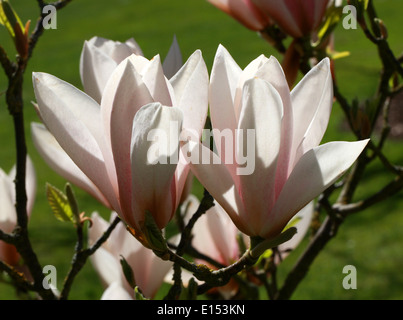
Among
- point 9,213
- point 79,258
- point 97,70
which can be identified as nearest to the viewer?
point 97,70

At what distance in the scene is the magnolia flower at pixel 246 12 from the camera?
0.78 m

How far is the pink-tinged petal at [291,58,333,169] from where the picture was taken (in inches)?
19.3

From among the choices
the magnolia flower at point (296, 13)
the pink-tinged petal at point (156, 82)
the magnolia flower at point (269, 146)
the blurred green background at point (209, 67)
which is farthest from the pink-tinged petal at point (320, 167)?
the blurred green background at point (209, 67)

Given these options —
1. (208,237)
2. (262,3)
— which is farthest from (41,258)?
(262,3)

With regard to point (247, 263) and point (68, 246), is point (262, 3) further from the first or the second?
point (68, 246)

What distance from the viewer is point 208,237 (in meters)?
0.84

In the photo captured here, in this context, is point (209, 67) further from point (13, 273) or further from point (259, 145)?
point (259, 145)

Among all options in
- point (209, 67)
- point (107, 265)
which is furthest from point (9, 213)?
point (209, 67)

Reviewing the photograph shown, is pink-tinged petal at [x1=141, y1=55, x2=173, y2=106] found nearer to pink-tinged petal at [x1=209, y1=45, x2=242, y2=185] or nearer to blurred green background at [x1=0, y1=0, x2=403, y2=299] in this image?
pink-tinged petal at [x1=209, y1=45, x2=242, y2=185]

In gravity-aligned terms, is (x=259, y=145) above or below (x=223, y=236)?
above

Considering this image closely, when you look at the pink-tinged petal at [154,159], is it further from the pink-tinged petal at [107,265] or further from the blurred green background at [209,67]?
the blurred green background at [209,67]

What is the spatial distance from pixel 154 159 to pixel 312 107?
0.46 ft

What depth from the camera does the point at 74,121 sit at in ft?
1.59

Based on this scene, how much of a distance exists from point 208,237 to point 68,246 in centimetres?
Answer: 234
